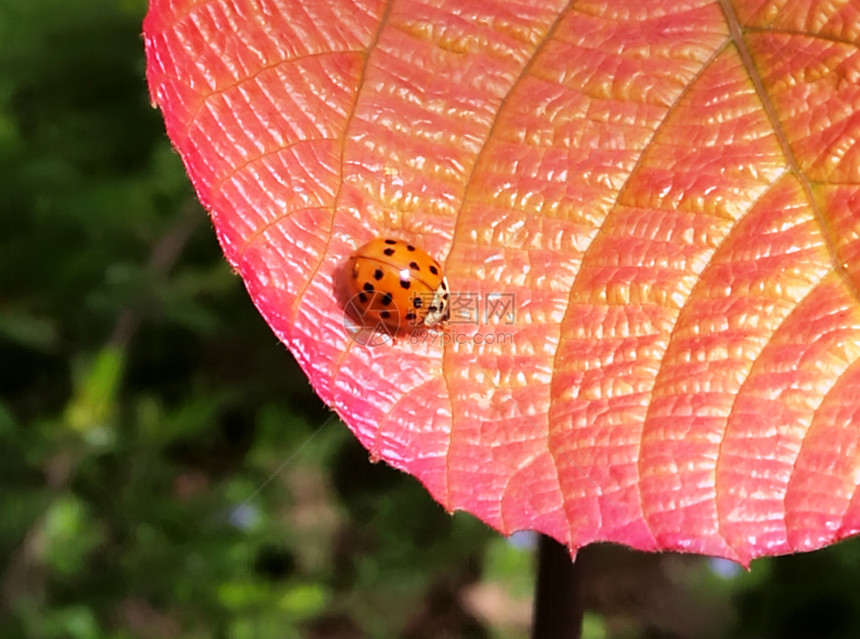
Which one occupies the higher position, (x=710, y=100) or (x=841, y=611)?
(x=710, y=100)

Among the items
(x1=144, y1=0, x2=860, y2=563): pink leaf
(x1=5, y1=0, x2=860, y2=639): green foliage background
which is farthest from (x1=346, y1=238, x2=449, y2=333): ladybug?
(x1=5, y1=0, x2=860, y2=639): green foliage background

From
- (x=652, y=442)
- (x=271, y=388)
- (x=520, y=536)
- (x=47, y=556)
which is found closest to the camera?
(x=652, y=442)

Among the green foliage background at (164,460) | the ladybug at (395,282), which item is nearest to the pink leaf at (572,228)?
the ladybug at (395,282)

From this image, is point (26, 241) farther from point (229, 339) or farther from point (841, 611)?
point (841, 611)

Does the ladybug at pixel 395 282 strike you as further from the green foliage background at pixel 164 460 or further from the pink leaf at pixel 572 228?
the green foliage background at pixel 164 460

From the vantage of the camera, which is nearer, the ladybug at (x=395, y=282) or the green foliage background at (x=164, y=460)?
the ladybug at (x=395, y=282)

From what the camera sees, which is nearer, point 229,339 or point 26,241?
point 26,241

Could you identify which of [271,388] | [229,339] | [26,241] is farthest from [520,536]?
[26,241]

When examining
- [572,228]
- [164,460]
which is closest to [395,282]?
[572,228]
